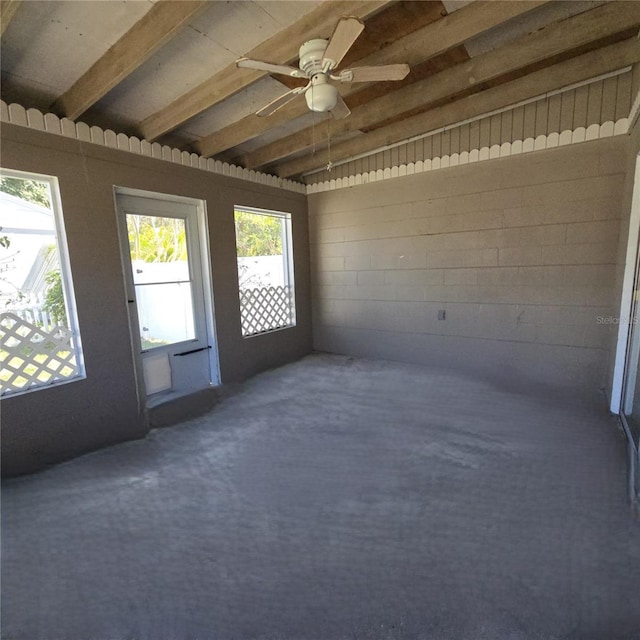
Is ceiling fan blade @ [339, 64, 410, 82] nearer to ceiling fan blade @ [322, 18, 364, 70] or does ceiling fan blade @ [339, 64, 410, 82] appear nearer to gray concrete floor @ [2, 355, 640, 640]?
ceiling fan blade @ [322, 18, 364, 70]

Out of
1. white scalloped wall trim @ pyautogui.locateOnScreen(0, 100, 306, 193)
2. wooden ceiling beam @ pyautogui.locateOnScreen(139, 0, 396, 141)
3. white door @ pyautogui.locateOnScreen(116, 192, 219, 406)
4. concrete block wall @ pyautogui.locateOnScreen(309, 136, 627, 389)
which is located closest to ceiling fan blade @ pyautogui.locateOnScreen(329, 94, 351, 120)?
wooden ceiling beam @ pyautogui.locateOnScreen(139, 0, 396, 141)

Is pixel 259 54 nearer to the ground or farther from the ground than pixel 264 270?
farther from the ground

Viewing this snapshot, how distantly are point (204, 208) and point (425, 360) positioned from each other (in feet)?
10.1

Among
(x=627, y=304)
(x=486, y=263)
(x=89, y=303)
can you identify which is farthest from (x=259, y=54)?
(x=627, y=304)

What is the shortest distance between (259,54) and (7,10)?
1.21m

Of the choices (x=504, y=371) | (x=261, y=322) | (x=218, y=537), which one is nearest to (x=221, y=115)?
(x=261, y=322)

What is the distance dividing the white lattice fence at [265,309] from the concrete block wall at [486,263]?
64 cm

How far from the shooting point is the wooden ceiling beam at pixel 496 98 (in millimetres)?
2541

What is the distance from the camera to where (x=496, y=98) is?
117 inches

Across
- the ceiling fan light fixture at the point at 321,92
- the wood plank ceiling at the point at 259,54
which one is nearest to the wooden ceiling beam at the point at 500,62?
the wood plank ceiling at the point at 259,54

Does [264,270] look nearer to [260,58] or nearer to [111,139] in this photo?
[111,139]

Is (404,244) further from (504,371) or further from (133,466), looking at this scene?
(133,466)

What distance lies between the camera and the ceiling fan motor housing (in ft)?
5.72

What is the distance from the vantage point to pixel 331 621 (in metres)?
1.25
